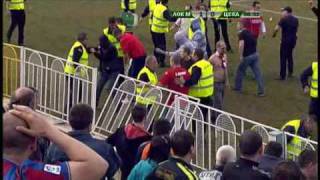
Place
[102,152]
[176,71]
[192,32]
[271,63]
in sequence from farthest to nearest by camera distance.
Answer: [271,63] → [192,32] → [176,71] → [102,152]

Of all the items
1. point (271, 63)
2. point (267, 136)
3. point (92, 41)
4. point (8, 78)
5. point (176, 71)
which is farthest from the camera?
point (92, 41)

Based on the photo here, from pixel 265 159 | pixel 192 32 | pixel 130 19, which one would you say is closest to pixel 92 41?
pixel 130 19

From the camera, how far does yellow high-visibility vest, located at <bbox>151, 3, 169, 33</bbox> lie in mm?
17922

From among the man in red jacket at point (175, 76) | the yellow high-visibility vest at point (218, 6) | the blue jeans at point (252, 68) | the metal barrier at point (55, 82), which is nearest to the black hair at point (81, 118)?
the metal barrier at point (55, 82)

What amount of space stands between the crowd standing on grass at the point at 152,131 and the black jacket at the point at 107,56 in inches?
0.7

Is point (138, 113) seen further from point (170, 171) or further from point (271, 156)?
point (170, 171)

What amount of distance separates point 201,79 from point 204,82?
0.10 m

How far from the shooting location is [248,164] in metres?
7.08

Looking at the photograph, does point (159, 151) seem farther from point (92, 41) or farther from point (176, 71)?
point (92, 41)

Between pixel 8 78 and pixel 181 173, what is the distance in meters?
8.19

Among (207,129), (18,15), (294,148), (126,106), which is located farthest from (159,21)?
(294,148)

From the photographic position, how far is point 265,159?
7934 millimetres

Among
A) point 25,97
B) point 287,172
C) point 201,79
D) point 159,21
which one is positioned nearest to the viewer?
point 287,172

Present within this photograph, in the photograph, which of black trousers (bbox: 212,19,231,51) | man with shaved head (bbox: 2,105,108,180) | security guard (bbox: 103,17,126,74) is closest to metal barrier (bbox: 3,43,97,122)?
security guard (bbox: 103,17,126,74)
